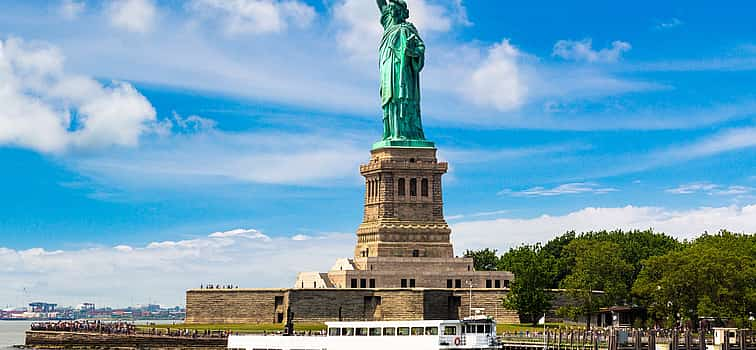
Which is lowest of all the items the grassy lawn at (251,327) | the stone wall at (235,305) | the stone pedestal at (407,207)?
the grassy lawn at (251,327)

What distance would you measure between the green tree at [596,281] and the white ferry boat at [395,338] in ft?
98.3

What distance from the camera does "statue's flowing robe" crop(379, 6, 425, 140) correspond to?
12169cm

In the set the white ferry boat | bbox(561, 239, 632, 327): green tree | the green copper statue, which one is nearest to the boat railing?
the white ferry boat

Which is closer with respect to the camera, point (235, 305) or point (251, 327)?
point (251, 327)

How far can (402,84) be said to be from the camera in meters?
122

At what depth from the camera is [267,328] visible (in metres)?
104

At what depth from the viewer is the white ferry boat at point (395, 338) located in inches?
3041

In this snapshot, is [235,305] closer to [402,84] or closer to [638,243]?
[402,84]

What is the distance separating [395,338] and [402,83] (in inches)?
1822

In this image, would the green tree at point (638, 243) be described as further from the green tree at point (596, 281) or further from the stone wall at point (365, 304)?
the stone wall at point (365, 304)

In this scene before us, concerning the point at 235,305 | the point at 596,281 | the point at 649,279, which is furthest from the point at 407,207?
the point at 649,279

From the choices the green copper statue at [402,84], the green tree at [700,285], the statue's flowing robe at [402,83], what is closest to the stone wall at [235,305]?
the green copper statue at [402,84]

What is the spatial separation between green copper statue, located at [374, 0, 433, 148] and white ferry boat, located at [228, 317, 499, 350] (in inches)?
1484

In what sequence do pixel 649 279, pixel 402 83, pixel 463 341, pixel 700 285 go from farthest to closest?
pixel 402 83, pixel 649 279, pixel 700 285, pixel 463 341
